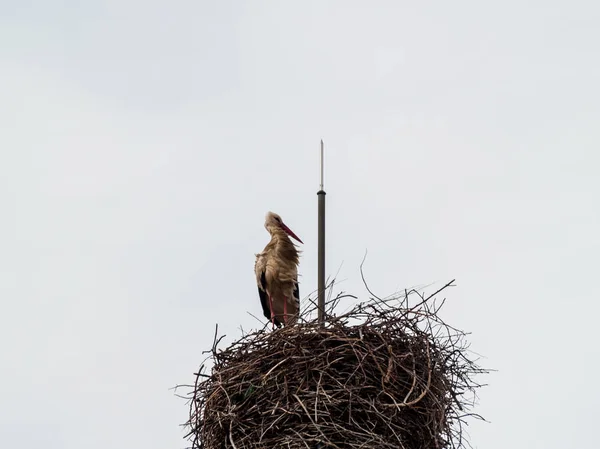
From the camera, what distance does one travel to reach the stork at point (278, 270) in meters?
9.01

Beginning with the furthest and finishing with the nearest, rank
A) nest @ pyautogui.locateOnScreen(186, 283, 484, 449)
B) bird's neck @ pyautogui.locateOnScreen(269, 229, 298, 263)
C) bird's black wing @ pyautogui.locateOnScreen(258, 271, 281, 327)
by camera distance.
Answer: bird's black wing @ pyautogui.locateOnScreen(258, 271, 281, 327)
bird's neck @ pyautogui.locateOnScreen(269, 229, 298, 263)
nest @ pyautogui.locateOnScreen(186, 283, 484, 449)

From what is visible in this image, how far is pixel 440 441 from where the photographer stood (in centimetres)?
633

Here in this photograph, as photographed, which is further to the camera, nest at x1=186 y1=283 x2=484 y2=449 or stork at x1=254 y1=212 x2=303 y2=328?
stork at x1=254 y1=212 x2=303 y2=328

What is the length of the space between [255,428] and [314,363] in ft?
1.53

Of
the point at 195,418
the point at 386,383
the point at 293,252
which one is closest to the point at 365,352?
the point at 386,383

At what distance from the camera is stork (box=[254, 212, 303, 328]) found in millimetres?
9008

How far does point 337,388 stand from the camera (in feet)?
20.6

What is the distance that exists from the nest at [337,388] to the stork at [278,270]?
7.43 feet

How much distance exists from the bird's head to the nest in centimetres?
240

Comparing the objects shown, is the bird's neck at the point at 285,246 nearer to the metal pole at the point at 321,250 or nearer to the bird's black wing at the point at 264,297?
the bird's black wing at the point at 264,297

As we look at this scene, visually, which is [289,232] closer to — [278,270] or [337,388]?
[278,270]

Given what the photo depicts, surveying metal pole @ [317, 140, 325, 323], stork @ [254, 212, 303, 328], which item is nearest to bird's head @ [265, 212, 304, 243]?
stork @ [254, 212, 303, 328]

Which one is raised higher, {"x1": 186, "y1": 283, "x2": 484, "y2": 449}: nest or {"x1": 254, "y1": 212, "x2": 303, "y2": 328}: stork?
{"x1": 254, "y1": 212, "x2": 303, "y2": 328}: stork

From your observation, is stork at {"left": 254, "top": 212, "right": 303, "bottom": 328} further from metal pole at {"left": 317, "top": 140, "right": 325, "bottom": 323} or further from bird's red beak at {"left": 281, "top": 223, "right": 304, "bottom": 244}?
metal pole at {"left": 317, "top": 140, "right": 325, "bottom": 323}
